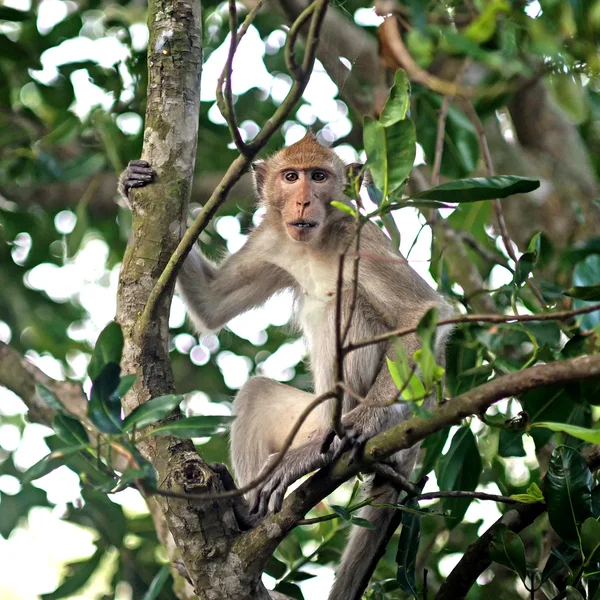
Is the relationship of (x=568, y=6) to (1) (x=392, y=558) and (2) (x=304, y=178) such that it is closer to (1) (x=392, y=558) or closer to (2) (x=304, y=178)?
(2) (x=304, y=178)

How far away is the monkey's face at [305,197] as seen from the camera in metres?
4.66

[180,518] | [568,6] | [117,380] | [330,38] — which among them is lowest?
[180,518]

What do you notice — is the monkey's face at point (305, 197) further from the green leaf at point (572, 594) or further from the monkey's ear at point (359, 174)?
the green leaf at point (572, 594)

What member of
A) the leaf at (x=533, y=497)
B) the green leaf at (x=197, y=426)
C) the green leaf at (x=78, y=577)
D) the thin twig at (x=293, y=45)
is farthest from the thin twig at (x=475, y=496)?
the green leaf at (x=78, y=577)

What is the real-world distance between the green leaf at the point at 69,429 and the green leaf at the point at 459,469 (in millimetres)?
2170

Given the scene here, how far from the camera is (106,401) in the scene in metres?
2.37

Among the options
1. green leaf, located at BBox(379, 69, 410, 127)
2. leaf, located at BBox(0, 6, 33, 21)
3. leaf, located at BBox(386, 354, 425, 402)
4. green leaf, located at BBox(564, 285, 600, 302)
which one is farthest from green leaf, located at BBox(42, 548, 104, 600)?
leaf, located at BBox(0, 6, 33, 21)

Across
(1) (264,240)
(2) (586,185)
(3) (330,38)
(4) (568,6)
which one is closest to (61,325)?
(1) (264,240)

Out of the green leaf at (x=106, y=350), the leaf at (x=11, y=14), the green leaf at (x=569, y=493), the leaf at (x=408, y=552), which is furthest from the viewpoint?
the leaf at (x=11, y=14)

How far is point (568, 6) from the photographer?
302 cm

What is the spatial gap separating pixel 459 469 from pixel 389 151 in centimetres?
211

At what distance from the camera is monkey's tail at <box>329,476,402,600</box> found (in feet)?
13.2

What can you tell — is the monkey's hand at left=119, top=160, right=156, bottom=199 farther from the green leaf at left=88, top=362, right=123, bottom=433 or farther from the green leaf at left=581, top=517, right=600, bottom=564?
the green leaf at left=581, top=517, right=600, bottom=564

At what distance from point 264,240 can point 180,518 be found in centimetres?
237
